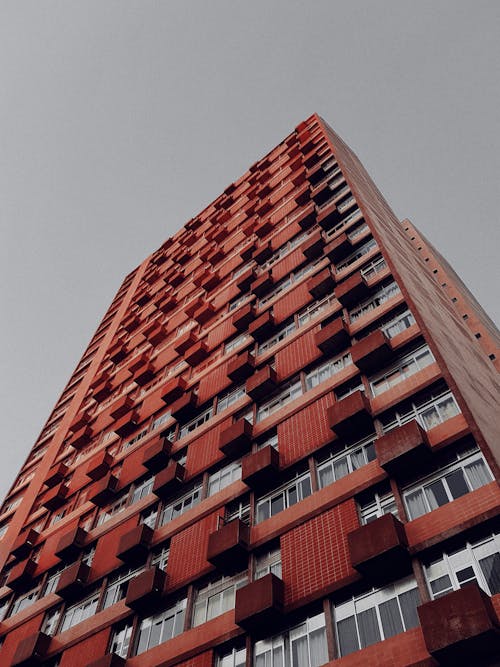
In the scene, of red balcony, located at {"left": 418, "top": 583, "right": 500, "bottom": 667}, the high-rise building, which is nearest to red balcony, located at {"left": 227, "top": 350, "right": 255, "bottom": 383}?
the high-rise building

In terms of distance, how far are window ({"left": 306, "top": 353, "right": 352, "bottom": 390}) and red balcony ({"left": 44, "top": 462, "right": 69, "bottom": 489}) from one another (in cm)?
1677

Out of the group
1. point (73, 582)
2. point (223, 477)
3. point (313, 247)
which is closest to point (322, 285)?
point (313, 247)

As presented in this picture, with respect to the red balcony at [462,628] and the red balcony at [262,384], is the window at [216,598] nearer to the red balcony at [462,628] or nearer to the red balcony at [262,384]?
the red balcony at [462,628]

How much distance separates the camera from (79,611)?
72.7 feet

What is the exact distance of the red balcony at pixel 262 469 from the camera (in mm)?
19547

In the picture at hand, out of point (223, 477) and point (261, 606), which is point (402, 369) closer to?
point (223, 477)

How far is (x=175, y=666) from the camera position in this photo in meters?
16.6

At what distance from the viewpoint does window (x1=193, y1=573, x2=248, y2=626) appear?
57.1 feet

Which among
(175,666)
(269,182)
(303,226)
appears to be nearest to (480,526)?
(175,666)

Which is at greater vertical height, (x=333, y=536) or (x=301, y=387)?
(x=301, y=387)

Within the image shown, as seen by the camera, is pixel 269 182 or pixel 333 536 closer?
pixel 333 536

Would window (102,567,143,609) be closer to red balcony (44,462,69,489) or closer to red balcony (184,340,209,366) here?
red balcony (44,462,69,489)

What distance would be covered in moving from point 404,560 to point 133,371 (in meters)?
26.0

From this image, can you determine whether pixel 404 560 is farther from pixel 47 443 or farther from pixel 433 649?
pixel 47 443
